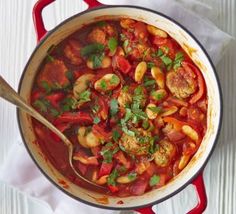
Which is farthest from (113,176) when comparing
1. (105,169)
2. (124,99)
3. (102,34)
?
(102,34)

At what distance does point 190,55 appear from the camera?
6.30 feet

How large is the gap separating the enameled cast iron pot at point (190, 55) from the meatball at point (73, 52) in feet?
0.11

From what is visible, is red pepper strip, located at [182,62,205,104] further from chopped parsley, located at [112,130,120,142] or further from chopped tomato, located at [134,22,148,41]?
chopped parsley, located at [112,130,120,142]

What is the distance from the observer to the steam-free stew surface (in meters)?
1.91

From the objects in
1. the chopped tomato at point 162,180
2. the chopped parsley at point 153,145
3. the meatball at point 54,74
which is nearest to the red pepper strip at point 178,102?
the chopped parsley at point 153,145

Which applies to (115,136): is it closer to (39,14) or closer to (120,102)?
(120,102)

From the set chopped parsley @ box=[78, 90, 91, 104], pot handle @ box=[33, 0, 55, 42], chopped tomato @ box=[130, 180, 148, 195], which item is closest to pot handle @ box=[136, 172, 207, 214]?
chopped tomato @ box=[130, 180, 148, 195]

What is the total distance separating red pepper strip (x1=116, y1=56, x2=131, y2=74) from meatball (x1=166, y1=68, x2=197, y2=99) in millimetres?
129

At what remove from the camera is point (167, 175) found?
1947mm

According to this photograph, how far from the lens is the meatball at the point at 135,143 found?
1909 millimetres

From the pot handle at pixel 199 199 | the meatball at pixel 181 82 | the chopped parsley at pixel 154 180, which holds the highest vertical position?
the meatball at pixel 181 82

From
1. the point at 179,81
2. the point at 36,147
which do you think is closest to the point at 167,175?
the point at 179,81

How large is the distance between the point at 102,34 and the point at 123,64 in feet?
0.38

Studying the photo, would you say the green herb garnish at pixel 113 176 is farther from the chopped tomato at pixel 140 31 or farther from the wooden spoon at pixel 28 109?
the chopped tomato at pixel 140 31
